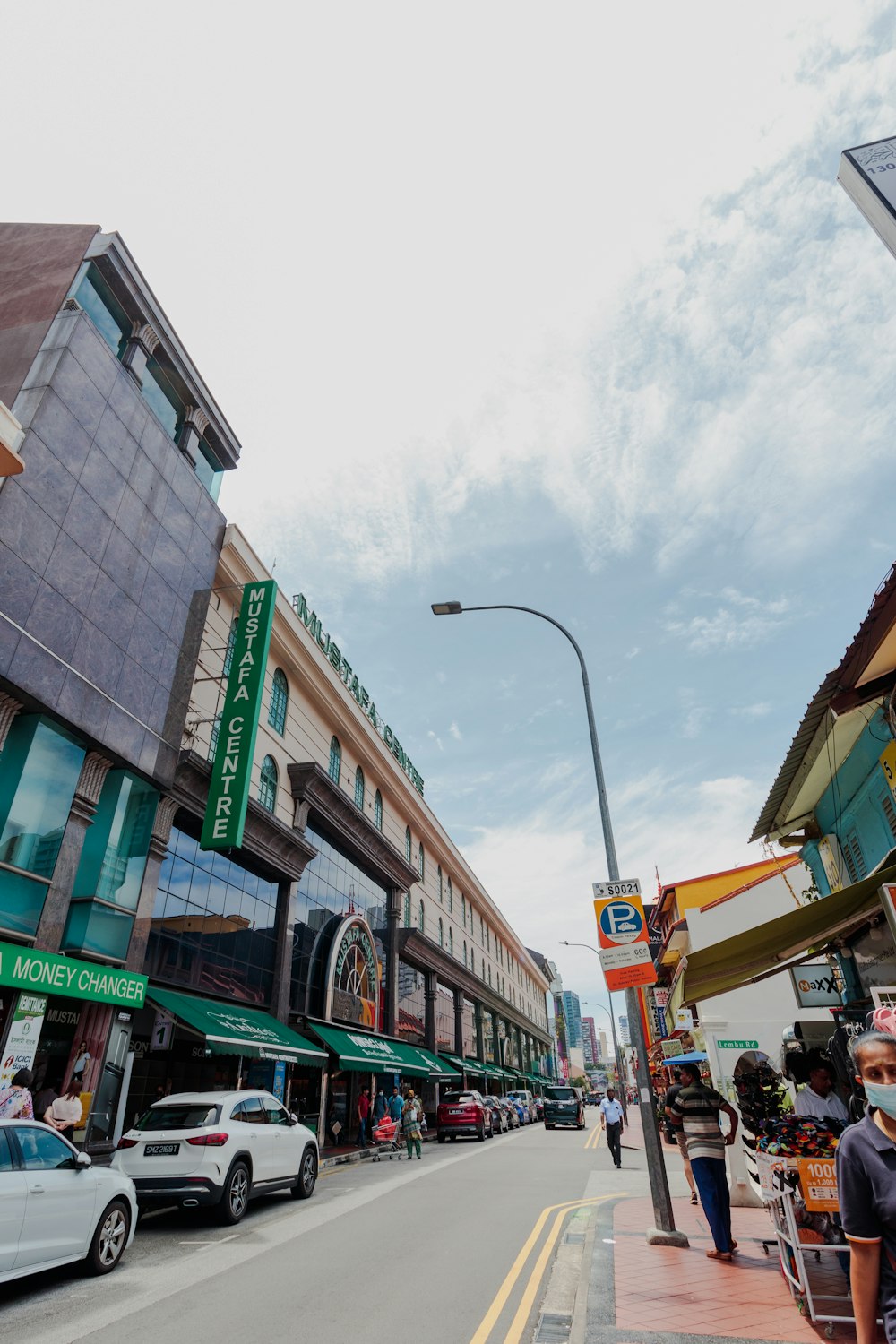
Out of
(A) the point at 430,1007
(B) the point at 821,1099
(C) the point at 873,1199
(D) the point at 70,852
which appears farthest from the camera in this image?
(A) the point at 430,1007

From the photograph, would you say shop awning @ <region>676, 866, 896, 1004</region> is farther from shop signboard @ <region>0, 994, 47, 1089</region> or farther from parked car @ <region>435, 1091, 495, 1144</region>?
parked car @ <region>435, 1091, 495, 1144</region>

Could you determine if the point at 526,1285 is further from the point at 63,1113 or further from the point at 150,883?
the point at 150,883

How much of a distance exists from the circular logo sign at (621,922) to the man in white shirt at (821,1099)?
2.25 meters

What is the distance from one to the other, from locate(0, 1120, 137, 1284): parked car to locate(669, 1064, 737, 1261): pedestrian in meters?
5.72

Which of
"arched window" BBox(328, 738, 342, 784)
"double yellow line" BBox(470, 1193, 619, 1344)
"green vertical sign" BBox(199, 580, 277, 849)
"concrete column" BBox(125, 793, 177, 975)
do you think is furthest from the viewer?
"arched window" BBox(328, 738, 342, 784)

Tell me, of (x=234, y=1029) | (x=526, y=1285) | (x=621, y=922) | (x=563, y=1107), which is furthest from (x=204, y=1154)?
(x=563, y=1107)

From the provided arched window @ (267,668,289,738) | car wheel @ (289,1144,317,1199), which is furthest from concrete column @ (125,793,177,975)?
arched window @ (267,668,289,738)

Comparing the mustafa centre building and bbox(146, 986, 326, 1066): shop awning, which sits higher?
the mustafa centre building

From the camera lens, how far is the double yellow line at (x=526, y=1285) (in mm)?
5633

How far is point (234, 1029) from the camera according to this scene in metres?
15.4

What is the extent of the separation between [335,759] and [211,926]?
10170 millimetres

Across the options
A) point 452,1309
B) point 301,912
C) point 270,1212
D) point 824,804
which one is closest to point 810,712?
point 824,804

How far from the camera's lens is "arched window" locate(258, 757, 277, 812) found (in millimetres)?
21125

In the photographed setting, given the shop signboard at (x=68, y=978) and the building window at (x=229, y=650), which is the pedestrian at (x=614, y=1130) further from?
the building window at (x=229, y=650)
